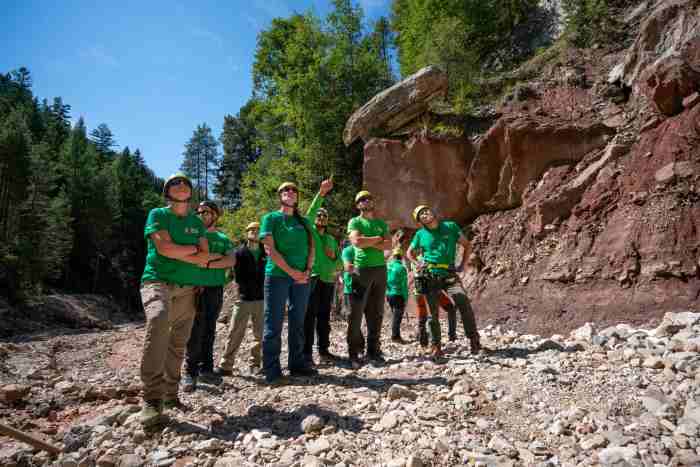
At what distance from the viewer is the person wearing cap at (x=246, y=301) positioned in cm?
558

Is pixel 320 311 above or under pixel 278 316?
under

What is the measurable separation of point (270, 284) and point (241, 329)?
5.22 ft

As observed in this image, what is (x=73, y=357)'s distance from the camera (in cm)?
1075

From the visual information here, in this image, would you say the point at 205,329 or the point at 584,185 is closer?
the point at 205,329

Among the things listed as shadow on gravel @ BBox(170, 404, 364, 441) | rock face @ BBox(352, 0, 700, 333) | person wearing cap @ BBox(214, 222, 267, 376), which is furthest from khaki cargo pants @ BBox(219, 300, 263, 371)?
rock face @ BBox(352, 0, 700, 333)

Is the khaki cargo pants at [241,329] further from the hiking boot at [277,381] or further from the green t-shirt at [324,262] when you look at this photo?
the hiking boot at [277,381]

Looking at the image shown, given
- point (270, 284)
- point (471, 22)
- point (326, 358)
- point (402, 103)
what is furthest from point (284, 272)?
point (471, 22)

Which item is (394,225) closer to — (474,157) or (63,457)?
(474,157)

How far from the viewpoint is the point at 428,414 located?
346cm

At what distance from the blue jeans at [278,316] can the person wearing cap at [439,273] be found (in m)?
1.75

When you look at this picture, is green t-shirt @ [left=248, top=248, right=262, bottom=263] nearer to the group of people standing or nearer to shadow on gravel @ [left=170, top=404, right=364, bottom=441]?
the group of people standing

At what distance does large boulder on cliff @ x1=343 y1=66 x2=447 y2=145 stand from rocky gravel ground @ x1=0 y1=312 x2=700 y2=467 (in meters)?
8.64

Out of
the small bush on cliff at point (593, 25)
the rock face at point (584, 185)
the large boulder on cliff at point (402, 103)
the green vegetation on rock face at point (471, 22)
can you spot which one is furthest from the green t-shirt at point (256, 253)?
the green vegetation on rock face at point (471, 22)

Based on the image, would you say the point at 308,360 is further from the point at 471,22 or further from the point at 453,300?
the point at 471,22
